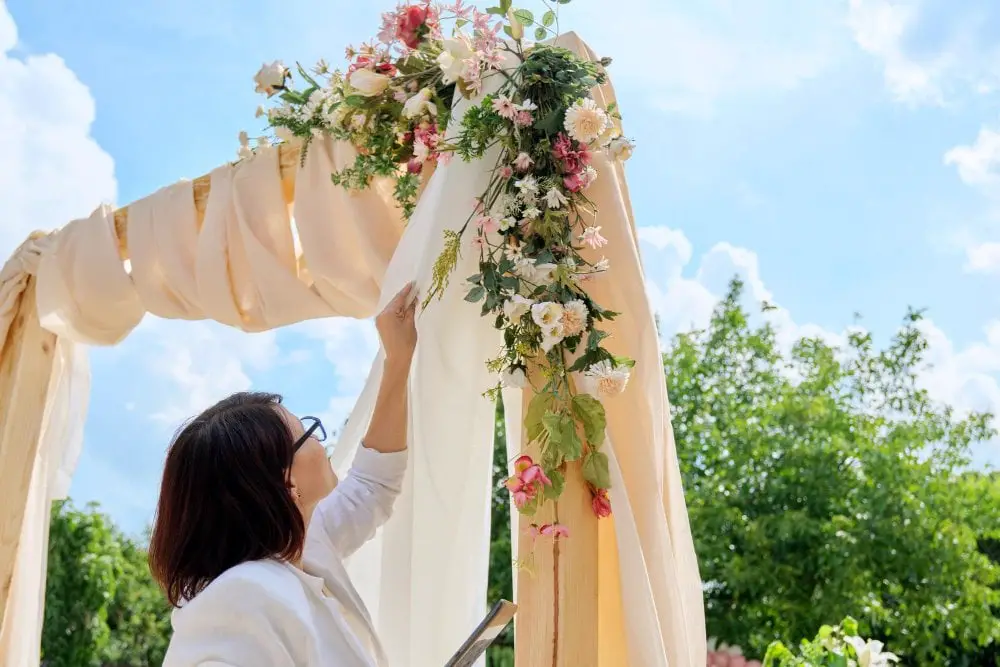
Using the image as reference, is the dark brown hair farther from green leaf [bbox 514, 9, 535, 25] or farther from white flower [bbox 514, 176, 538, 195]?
green leaf [bbox 514, 9, 535, 25]

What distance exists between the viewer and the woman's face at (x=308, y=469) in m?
1.35

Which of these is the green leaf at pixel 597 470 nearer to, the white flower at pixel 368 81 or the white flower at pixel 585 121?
the white flower at pixel 585 121

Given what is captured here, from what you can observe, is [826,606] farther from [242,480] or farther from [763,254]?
[242,480]

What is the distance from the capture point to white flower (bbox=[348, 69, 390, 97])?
7.26 ft

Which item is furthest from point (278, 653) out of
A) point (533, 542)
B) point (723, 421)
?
point (723, 421)

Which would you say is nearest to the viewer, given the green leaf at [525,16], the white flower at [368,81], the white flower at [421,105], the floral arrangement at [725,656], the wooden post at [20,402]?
the green leaf at [525,16]

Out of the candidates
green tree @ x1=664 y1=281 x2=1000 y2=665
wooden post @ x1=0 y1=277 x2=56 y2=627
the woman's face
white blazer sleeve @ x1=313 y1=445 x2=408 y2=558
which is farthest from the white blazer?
green tree @ x1=664 y1=281 x2=1000 y2=665

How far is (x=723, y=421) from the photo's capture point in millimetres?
5621

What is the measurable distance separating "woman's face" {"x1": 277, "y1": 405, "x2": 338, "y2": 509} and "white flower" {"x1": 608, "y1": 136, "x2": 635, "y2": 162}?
2.67ft

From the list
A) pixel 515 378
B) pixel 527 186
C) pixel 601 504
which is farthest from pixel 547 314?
pixel 601 504

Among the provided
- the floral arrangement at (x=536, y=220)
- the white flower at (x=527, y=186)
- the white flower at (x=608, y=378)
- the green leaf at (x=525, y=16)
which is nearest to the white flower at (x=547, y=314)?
the floral arrangement at (x=536, y=220)

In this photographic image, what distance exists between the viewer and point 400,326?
1.87 m

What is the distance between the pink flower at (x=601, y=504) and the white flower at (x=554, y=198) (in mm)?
503

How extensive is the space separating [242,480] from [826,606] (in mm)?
4136
